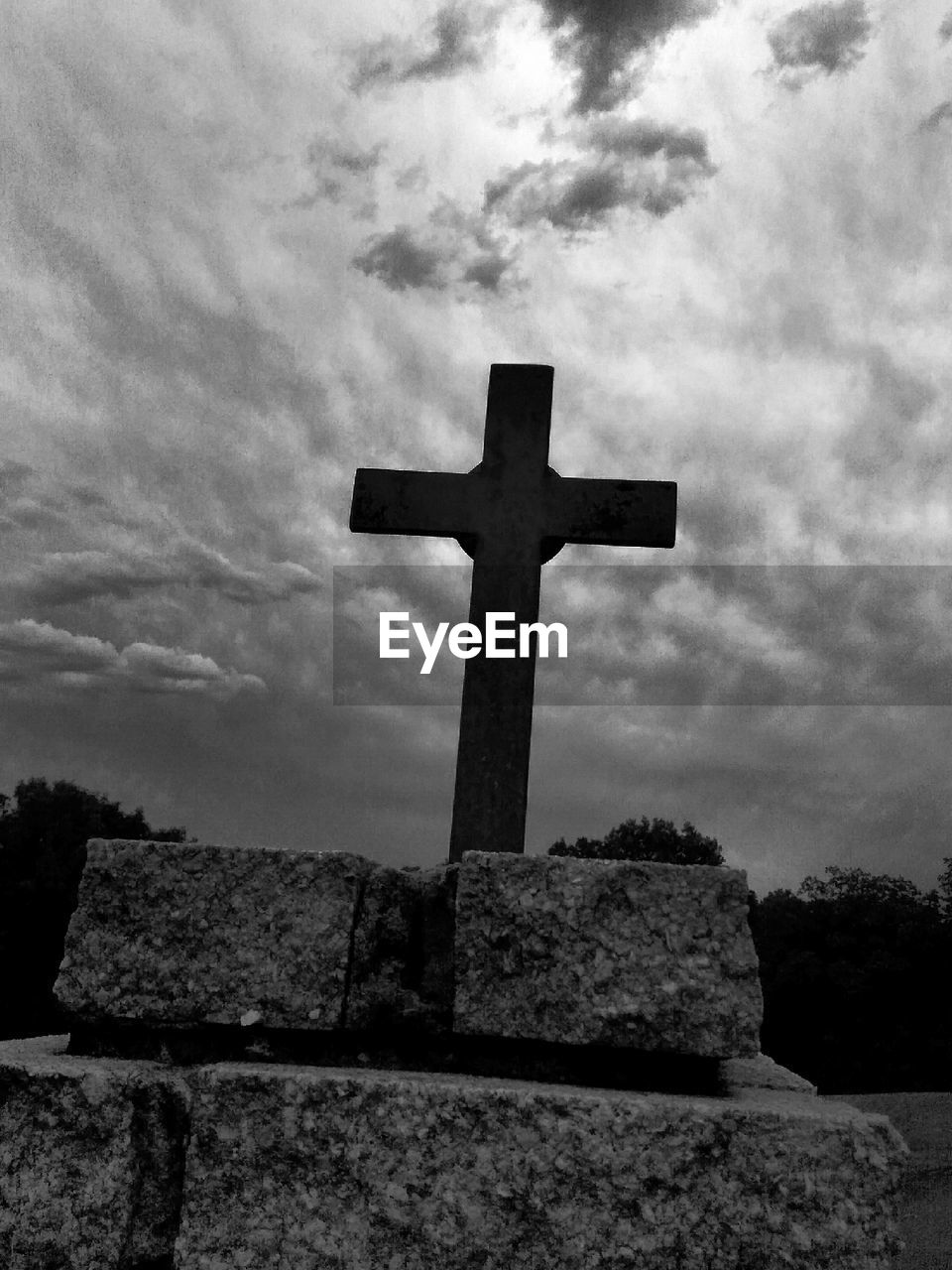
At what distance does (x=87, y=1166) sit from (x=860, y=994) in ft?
86.7

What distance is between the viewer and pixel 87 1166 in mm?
2131

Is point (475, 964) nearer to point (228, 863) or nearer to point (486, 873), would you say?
point (486, 873)

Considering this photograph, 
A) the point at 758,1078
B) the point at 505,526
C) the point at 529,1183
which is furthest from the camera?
the point at 505,526

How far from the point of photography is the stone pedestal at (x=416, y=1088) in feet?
6.50

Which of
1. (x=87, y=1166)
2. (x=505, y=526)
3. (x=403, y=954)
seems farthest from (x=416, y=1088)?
(x=505, y=526)

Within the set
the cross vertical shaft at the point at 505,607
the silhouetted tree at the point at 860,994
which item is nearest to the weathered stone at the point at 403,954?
the cross vertical shaft at the point at 505,607

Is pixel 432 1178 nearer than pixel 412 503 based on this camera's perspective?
Yes

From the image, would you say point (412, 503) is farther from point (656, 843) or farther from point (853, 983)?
point (853, 983)

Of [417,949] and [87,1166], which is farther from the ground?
[417,949]

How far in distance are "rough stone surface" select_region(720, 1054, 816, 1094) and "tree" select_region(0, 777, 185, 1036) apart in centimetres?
2035

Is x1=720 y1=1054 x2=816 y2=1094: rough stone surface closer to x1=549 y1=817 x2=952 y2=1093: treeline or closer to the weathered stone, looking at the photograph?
the weathered stone

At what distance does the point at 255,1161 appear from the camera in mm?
2074

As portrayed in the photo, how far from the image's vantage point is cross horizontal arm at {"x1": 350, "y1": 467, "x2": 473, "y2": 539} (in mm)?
4270

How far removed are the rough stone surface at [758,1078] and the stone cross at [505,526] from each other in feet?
3.89
